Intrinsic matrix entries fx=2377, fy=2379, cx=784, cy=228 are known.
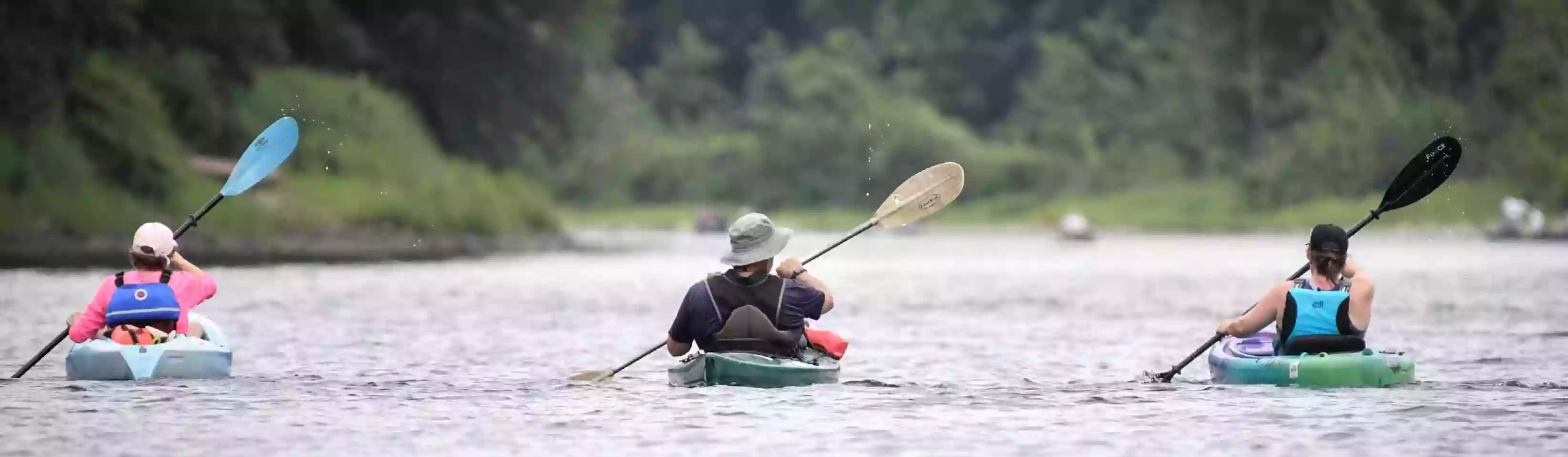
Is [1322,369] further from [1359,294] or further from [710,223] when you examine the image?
[710,223]

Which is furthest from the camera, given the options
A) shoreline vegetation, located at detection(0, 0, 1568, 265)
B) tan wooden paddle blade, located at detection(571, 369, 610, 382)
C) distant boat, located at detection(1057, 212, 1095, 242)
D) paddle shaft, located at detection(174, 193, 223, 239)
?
distant boat, located at detection(1057, 212, 1095, 242)

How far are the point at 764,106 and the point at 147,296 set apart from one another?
93964 millimetres

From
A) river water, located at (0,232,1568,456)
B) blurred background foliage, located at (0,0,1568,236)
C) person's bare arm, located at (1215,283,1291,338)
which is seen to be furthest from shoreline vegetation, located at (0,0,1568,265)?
person's bare arm, located at (1215,283,1291,338)

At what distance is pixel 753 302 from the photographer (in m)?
15.0

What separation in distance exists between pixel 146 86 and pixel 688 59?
71.5 meters

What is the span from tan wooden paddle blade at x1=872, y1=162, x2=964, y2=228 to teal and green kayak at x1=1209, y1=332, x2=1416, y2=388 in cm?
262

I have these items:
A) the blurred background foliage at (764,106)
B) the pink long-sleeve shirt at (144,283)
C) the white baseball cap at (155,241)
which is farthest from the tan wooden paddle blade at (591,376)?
the blurred background foliage at (764,106)

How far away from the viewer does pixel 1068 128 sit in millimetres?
102125

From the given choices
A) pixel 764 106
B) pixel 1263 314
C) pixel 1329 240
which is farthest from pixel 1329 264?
pixel 764 106

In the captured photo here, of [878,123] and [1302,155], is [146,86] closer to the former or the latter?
[1302,155]

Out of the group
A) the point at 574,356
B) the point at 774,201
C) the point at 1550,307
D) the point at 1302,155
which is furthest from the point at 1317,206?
the point at 574,356

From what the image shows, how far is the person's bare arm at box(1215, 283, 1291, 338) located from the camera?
15.4 metres

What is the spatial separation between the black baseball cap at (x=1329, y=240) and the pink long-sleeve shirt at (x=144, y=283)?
7.05 metres

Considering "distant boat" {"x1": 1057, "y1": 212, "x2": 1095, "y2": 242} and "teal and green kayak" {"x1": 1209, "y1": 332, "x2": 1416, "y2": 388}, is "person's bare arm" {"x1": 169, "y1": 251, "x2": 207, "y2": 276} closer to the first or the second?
"teal and green kayak" {"x1": 1209, "y1": 332, "x2": 1416, "y2": 388}
